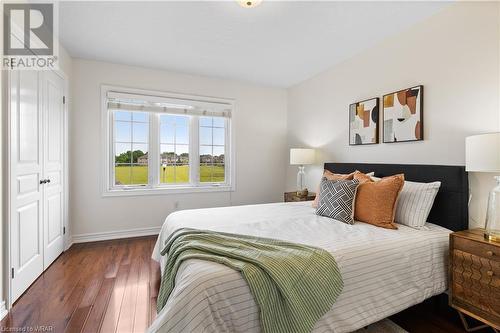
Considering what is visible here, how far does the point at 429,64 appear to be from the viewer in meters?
2.32

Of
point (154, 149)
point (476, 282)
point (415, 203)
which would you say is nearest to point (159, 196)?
point (154, 149)

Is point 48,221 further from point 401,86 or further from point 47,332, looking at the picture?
point 401,86

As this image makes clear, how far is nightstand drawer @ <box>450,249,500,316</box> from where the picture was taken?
151 centimetres

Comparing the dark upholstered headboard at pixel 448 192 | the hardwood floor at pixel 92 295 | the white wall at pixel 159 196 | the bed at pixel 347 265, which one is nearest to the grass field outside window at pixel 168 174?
the white wall at pixel 159 196

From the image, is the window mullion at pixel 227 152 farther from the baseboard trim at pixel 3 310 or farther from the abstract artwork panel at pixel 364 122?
the baseboard trim at pixel 3 310

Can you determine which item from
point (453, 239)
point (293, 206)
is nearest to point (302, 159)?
point (293, 206)

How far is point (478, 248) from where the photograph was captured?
1.59 meters

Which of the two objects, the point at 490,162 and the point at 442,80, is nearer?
the point at 490,162

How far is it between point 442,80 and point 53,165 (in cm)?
409

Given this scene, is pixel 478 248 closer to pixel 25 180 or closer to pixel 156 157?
pixel 25 180

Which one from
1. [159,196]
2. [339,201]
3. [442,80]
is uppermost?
[442,80]

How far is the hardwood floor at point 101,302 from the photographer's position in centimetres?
175

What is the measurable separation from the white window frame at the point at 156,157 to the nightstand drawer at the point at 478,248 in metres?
3.14

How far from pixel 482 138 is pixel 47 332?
3.22 metres
